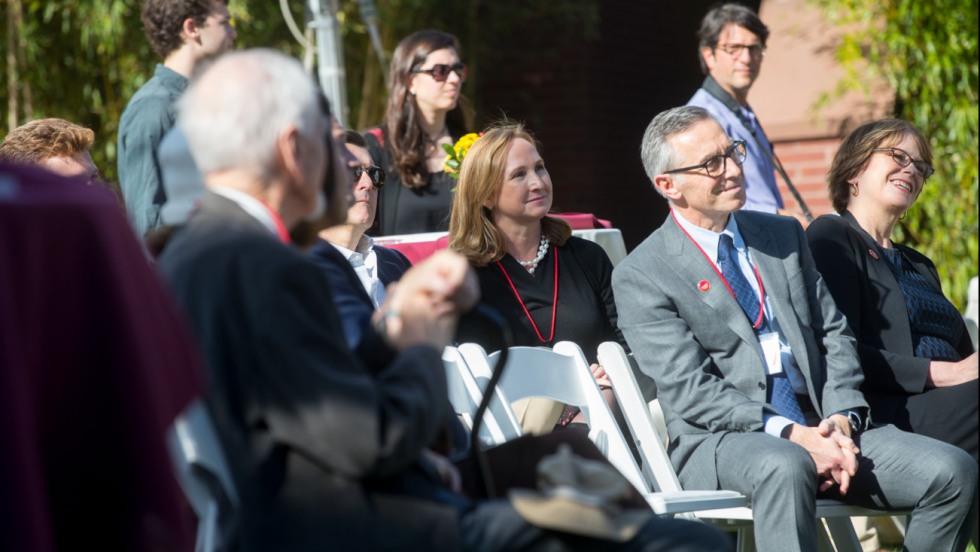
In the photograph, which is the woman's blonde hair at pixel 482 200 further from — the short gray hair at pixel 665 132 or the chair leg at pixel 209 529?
the chair leg at pixel 209 529

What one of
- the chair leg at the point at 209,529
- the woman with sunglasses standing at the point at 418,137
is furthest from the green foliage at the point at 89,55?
the chair leg at the point at 209,529

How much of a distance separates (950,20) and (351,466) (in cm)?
653

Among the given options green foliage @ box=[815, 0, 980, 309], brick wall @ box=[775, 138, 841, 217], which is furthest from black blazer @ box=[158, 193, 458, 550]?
brick wall @ box=[775, 138, 841, 217]

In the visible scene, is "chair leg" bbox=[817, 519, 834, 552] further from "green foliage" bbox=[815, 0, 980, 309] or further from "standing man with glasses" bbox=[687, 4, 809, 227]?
"green foliage" bbox=[815, 0, 980, 309]

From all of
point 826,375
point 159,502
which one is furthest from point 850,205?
point 159,502

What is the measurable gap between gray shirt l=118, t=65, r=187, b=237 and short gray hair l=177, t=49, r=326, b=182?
2.22 metres

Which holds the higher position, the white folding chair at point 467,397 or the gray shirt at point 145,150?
the gray shirt at point 145,150

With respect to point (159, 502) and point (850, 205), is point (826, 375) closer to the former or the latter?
point (850, 205)

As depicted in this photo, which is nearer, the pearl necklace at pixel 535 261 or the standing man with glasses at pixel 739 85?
the pearl necklace at pixel 535 261

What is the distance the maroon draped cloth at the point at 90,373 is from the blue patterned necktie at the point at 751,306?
2.48m

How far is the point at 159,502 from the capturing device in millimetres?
1712

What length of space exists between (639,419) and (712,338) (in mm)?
356

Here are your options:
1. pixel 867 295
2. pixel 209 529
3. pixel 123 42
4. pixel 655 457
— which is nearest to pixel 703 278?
pixel 655 457

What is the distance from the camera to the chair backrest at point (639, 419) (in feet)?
11.9
